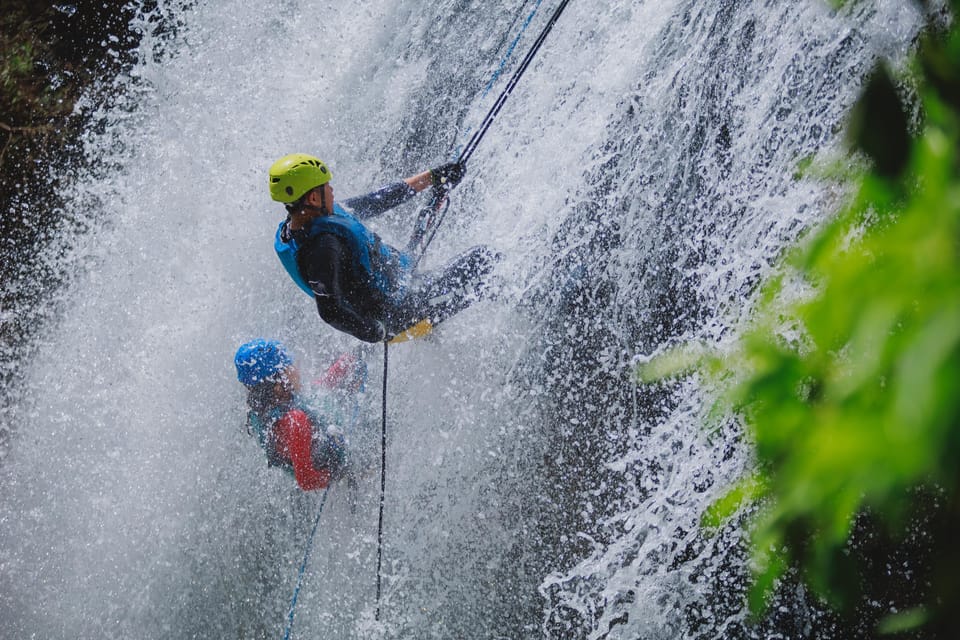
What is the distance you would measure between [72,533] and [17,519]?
0.69 metres

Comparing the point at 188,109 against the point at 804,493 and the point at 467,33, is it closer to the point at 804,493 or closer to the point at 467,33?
the point at 467,33

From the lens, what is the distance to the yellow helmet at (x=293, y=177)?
11.5 feet

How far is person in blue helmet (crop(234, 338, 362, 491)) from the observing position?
391cm

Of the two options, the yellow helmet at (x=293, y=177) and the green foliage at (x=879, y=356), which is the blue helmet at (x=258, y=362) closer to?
the yellow helmet at (x=293, y=177)

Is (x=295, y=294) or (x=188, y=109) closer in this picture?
(x=295, y=294)

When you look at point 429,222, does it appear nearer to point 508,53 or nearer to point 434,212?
point 434,212

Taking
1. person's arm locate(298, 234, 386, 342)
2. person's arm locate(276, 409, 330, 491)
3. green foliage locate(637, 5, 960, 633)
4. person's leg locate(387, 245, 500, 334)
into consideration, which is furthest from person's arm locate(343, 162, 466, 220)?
green foliage locate(637, 5, 960, 633)

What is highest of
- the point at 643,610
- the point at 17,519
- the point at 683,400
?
the point at 17,519

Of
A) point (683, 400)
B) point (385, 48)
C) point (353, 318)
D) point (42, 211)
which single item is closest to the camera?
point (353, 318)

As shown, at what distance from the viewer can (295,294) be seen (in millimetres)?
5359

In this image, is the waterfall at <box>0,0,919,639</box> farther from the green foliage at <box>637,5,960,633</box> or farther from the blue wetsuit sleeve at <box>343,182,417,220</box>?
the green foliage at <box>637,5,960,633</box>

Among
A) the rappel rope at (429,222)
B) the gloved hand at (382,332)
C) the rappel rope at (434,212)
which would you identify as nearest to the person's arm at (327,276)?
the gloved hand at (382,332)

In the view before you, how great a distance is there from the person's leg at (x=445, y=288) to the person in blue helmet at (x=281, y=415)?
699mm

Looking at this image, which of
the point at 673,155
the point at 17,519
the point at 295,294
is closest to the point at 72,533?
the point at 17,519
